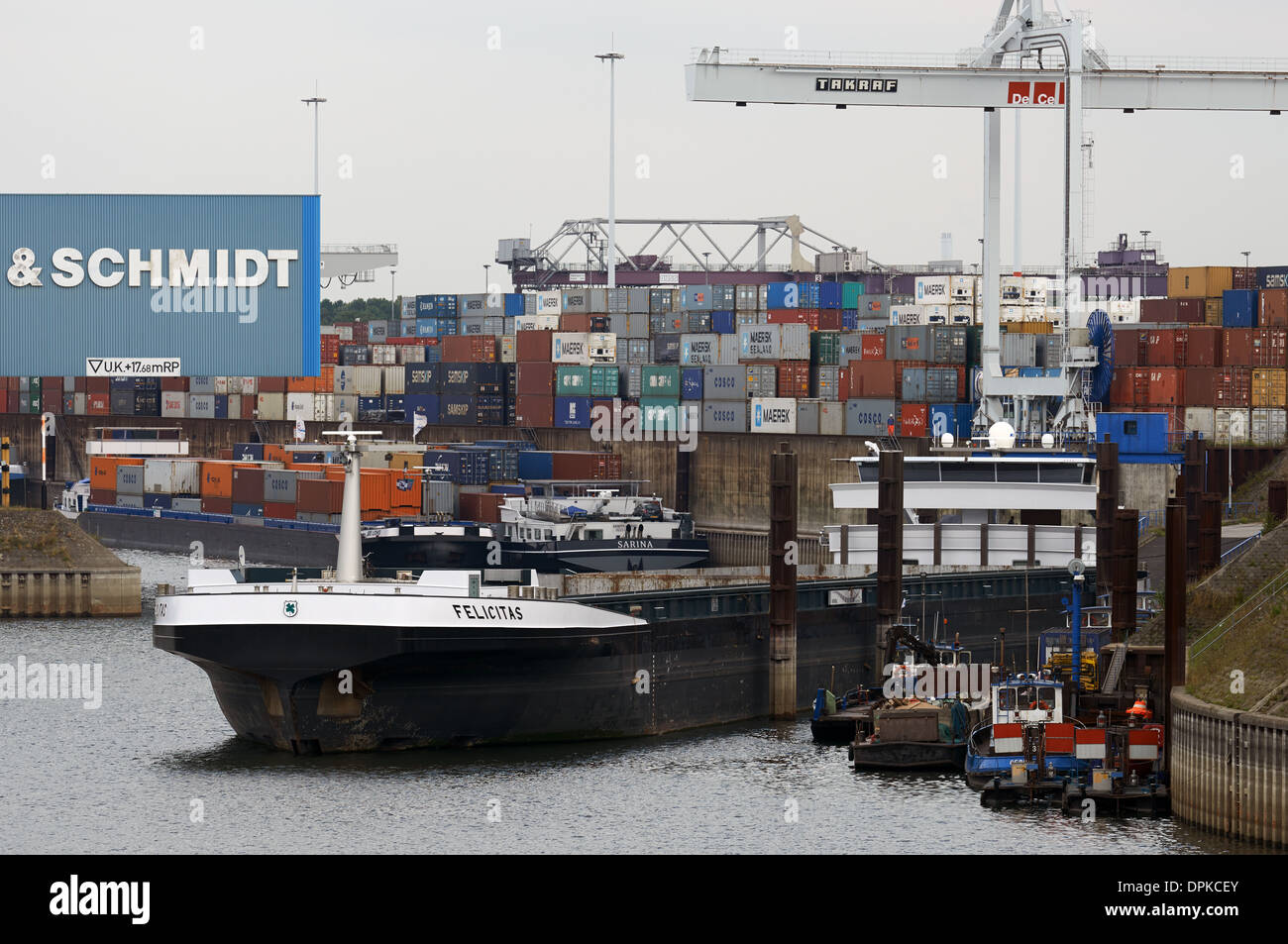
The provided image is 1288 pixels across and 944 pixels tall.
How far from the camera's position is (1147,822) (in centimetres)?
3978

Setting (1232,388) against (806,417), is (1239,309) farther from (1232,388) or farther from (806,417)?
(806,417)

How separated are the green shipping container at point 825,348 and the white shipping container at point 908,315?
3387mm

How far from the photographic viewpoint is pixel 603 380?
122188mm

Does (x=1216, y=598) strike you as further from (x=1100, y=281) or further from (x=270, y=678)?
(x=1100, y=281)

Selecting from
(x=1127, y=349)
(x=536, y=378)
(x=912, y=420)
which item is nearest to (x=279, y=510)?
(x=536, y=378)

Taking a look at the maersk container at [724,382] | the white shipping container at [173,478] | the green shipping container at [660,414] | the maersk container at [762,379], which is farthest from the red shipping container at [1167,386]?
the white shipping container at [173,478]

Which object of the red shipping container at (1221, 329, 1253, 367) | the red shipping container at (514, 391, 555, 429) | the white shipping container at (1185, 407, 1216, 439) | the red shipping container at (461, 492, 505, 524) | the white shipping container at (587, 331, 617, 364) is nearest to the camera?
the white shipping container at (1185, 407, 1216, 439)

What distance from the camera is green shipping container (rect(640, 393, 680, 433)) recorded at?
4596 inches

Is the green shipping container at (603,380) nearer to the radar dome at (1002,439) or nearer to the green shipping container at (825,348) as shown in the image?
the green shipping container at (825,348)

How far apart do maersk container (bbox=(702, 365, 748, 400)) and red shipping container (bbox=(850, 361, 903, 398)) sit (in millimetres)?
9073

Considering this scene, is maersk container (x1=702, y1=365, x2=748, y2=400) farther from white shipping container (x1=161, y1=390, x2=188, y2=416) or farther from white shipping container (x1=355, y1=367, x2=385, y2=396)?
white shipping container (x1=161, y1=390, x2=188, y2=416)

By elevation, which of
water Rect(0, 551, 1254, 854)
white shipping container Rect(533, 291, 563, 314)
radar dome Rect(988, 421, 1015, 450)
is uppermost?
white shipping container Rect(533, 291, 563, 314)

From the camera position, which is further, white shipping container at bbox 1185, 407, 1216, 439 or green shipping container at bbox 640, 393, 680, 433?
green shipping container at bbox 640, 393, 680, 433

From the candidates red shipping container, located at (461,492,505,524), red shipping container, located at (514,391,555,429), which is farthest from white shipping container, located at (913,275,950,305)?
red shipping container, located at (461,492,505,524)
